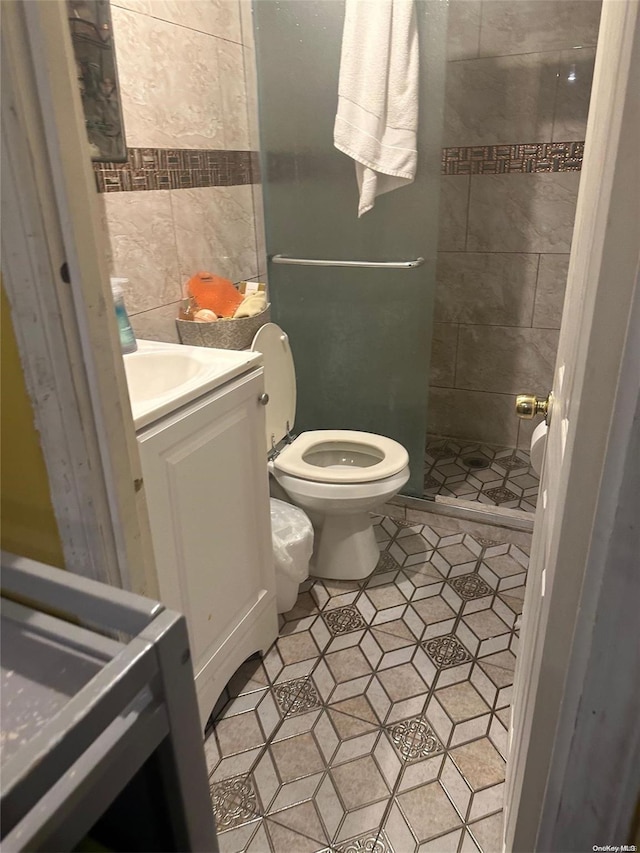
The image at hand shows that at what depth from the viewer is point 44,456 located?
77cm

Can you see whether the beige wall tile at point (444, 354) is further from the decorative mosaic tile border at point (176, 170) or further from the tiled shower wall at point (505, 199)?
the decorative mosaic tile border at point (176, 170)

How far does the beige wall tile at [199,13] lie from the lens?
1559 mm

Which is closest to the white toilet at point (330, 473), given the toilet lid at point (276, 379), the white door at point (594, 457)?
the toilet lid at point (276, 379)

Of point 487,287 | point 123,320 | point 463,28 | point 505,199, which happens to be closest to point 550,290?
point 487,287

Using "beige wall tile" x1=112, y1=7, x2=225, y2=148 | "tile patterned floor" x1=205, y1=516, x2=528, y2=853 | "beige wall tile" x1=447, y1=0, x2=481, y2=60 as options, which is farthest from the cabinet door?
"beige wall tile" x1=447, y1=0, x2=481, y2=60

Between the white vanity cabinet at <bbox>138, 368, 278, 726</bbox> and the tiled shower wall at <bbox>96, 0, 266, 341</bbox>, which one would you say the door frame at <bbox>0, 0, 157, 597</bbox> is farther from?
the tiled shower wall at <bbox>96, 0, 266, 341</bbox>

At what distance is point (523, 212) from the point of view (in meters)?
2.53

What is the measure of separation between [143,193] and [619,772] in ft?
5.32

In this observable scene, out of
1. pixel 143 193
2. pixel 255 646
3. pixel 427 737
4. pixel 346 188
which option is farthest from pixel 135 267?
pixel 427 737

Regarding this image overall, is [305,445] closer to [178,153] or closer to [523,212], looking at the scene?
[178,153]

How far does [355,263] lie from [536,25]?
116 cm

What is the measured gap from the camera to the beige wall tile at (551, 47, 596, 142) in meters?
2.29

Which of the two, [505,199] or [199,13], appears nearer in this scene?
[199,13]

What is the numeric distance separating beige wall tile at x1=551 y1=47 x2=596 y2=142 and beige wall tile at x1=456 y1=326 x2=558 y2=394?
0.79m
